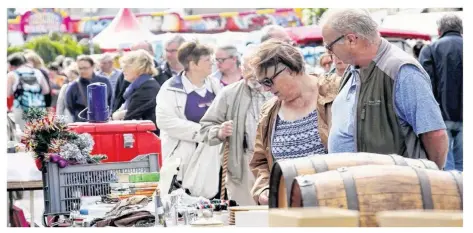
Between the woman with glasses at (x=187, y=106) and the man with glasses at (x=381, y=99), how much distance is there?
3.01 m

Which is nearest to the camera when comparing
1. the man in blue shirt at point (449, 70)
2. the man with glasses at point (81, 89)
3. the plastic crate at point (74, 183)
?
the plastic crate at point (74, 183)

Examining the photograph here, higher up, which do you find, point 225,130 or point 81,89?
point 81,89

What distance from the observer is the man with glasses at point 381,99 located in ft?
13.9

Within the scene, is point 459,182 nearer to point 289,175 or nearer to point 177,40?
point 289,175

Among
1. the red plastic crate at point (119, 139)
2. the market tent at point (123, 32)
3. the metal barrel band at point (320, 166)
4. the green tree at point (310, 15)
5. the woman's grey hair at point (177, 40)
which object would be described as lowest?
the red plastic crate at point (119, 139)

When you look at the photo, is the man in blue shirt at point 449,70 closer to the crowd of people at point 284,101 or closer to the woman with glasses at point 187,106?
the crowd of people at point 284,101

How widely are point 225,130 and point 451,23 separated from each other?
3.38 meters

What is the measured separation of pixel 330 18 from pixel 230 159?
2.27 meters

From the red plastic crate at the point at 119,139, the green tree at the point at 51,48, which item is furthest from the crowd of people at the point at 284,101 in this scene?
the green tree at the point at 51,48

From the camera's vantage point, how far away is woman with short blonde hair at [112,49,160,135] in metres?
8.73

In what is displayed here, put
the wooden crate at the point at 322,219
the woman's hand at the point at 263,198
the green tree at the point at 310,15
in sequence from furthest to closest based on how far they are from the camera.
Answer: the green tree at the point at 310,15 < the woman's hand at the point at 263,198 < the wooden crate at the point at 322,219

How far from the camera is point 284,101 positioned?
5.02 meters

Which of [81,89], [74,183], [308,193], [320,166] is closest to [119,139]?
[74,183]

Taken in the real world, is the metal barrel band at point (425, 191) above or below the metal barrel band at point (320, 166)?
below
